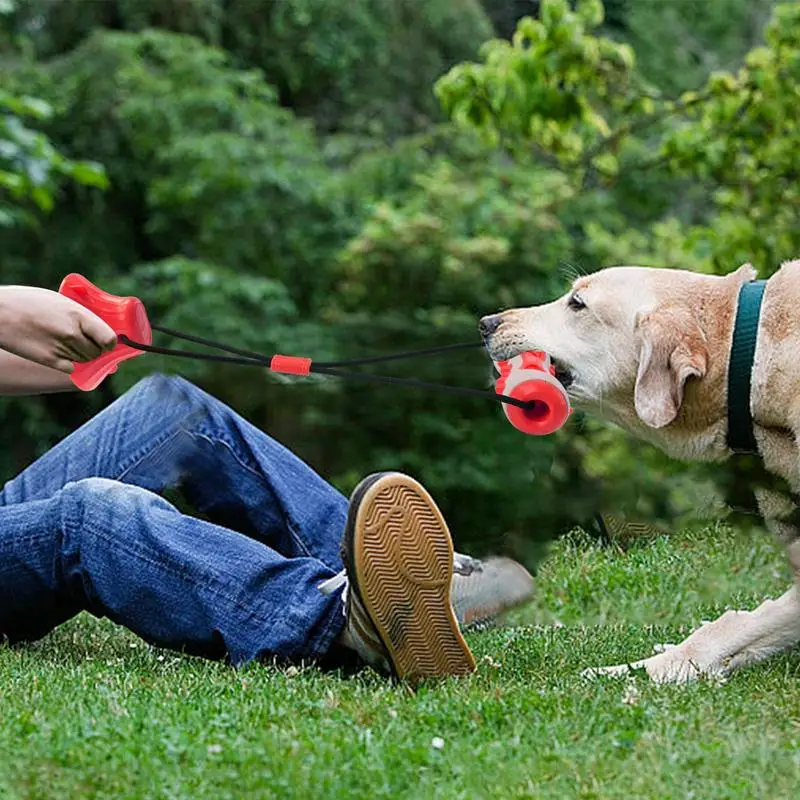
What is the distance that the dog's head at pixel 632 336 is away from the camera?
3.71 metres

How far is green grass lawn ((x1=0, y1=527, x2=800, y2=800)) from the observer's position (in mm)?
2469

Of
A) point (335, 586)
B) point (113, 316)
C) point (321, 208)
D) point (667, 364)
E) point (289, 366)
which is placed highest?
point (113, 316)

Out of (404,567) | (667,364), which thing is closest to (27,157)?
(667,364)

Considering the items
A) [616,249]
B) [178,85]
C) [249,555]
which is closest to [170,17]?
[178,85]

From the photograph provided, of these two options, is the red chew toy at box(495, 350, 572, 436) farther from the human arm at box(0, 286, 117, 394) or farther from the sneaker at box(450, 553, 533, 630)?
the human arm at box(0, 286, 117, 394)

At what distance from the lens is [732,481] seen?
4.62 metres

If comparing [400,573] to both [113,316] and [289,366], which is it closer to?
[289,366]

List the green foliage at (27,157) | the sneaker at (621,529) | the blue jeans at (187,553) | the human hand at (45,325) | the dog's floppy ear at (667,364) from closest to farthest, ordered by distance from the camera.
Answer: the human hand at (45,325)
the blue jeans at (187,553)
the dog's floppy ear at (667,364)
the sneaker at (621,529)
the green foliage at (27,157)

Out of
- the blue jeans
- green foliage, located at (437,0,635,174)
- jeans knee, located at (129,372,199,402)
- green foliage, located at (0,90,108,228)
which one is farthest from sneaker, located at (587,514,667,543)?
green foliage, located at (0,90,108,228)

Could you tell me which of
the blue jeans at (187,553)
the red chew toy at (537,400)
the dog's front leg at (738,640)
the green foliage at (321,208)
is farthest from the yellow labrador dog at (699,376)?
the green foliage at (321,208)

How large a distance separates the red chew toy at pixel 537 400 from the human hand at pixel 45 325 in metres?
1.14

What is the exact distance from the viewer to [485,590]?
12.5 ft

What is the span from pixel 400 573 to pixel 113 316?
101cm

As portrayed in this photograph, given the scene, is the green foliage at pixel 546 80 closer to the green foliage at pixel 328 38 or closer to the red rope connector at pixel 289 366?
the red rope connector at pixel 289 366
